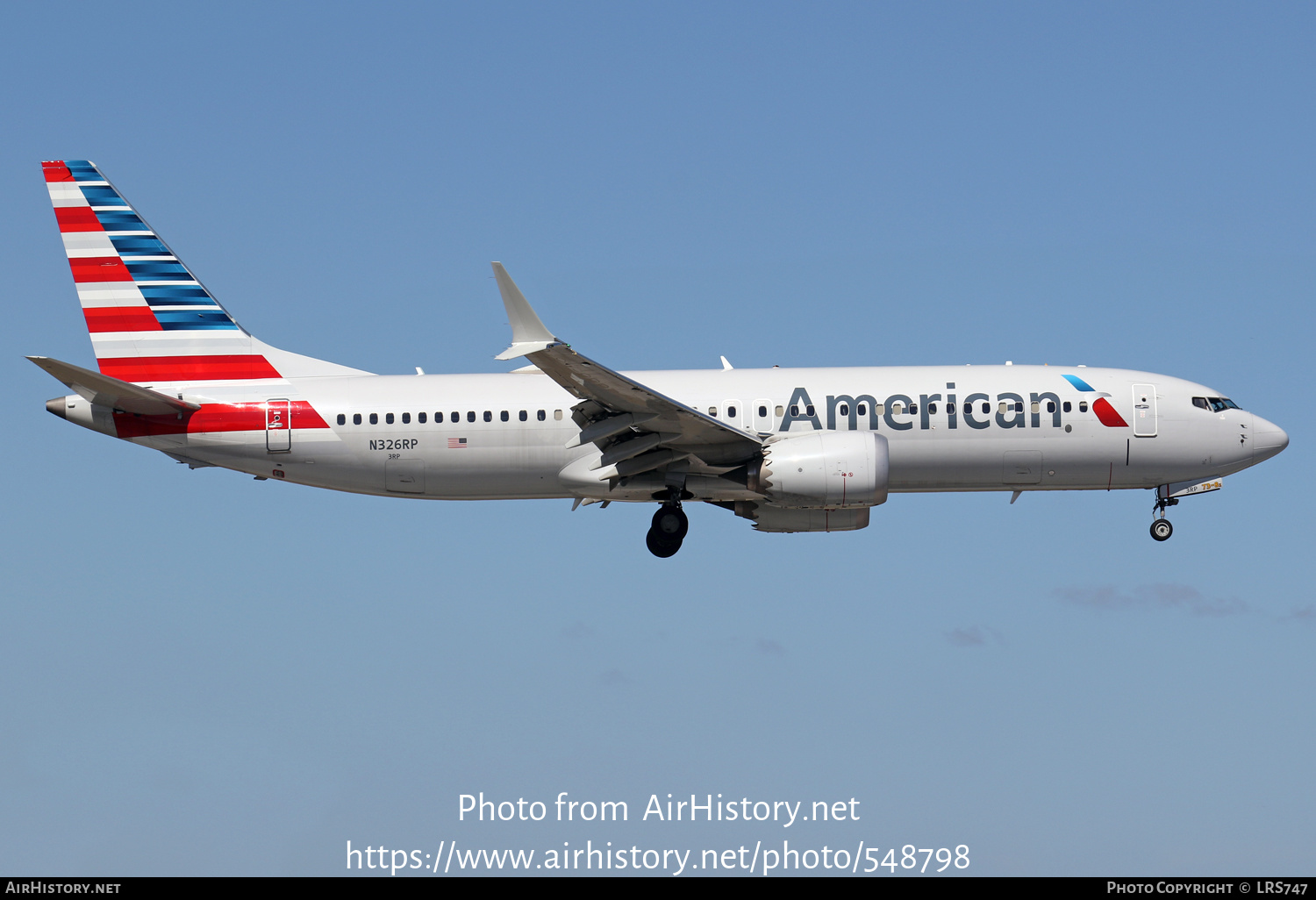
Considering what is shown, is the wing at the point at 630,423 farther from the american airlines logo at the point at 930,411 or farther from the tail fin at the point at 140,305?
the tail fin at the point at 140,305

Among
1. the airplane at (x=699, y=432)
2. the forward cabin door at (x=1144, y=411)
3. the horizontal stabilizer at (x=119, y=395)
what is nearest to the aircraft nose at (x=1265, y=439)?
the airplane at (x=699, y=432)

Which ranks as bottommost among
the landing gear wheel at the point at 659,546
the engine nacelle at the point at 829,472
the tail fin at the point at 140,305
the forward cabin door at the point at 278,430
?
the landing gear wheel at the point at 659,546

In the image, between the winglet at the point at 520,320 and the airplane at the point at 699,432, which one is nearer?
the winglet at the point at 520,320

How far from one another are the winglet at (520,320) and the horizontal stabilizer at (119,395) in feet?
34.1

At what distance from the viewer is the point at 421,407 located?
1326 inches

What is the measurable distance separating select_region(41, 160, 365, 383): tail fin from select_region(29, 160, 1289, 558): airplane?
0.51m

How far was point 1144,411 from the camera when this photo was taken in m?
33.8

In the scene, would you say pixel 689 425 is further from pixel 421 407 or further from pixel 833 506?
pixel 421 407

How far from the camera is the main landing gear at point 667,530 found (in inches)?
1323

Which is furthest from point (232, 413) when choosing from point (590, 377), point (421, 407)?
point (590, 377)

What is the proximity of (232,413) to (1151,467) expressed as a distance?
22384 mm

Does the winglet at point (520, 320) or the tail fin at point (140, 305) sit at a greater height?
the tail fin at point (140, 305)

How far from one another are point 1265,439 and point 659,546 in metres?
Result: 15.2

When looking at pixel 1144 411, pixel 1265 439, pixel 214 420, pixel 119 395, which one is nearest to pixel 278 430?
pixel 214 420
